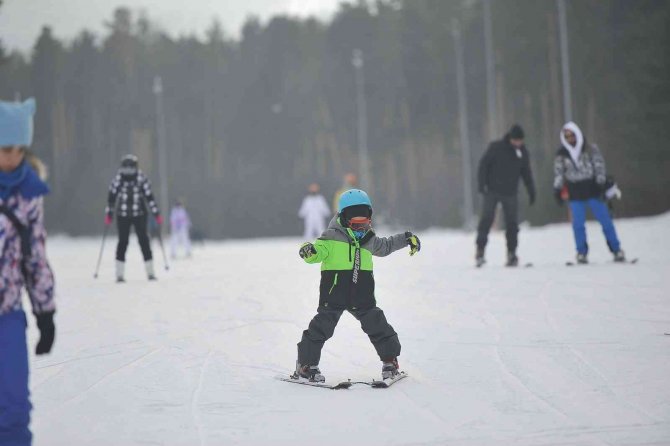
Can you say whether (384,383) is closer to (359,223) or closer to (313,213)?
(359,223)

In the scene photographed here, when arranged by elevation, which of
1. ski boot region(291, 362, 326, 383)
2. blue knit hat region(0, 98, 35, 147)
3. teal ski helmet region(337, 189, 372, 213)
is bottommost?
ski boot region(291, 362, 326, 383)

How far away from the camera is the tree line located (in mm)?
42031

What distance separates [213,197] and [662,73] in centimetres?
3284

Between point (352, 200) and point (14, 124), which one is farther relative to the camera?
point (352, 200)

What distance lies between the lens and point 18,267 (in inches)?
160

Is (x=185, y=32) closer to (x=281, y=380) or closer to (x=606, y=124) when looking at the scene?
(x=606, y=124)

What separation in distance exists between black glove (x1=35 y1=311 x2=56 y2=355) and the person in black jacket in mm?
9713

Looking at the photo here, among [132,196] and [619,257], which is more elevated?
[132,196]

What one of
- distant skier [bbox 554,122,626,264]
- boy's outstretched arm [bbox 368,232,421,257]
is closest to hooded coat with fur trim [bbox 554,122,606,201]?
distant skier [bbox 554,122,626,264]

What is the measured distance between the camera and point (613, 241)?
13180 millimetres

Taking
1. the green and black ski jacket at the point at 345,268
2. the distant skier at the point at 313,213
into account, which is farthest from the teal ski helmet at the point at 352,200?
the distant skier at the point at 313,213

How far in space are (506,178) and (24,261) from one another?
33.0ft

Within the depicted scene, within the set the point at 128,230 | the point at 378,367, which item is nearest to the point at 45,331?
the point at 378,367

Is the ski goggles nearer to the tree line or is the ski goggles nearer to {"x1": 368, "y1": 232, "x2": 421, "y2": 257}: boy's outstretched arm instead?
{"x1": 368, "y1": 232, "x2": 421, "y2": 257}: boy's outstretched arm
